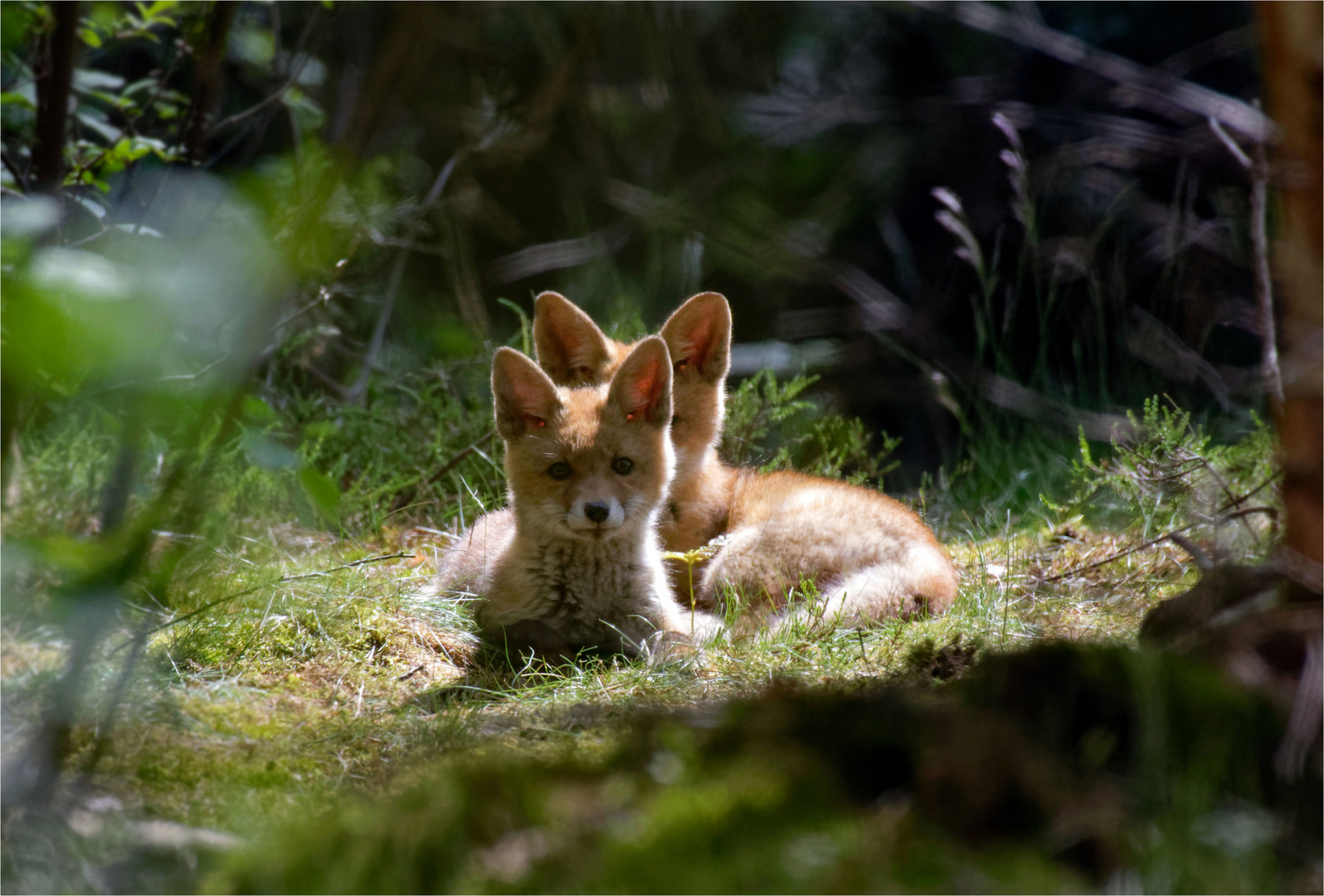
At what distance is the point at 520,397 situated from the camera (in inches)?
138

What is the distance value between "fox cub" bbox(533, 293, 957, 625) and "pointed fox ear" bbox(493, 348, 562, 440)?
1.05ft

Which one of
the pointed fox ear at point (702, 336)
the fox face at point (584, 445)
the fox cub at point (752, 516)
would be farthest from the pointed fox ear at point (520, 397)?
the pointed fox ear at point (702, 336)

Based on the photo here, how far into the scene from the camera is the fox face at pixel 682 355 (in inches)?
170

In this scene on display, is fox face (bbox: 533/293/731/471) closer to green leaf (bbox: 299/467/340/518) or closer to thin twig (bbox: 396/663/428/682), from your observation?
thin twig (bbox: 396/663/428/682)

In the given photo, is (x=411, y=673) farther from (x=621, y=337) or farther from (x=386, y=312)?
(x=386, y=312)

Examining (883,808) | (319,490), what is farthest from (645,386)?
(319,490)

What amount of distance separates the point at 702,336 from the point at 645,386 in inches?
34.9

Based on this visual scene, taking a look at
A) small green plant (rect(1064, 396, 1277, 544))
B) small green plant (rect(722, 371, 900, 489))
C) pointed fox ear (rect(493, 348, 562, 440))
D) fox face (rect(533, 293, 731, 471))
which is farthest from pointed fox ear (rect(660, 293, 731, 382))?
small green plant (rect(1064, 396, 1277, 544))

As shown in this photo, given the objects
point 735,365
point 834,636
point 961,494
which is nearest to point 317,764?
point 834,636

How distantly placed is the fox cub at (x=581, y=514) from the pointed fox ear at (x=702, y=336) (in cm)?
79

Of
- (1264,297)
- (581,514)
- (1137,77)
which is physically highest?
(1137,77)

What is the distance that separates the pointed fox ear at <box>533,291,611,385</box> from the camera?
4.34m

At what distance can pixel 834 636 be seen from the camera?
3.26m

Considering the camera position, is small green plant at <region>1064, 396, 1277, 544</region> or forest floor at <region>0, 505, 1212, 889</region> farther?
small green plant at <region>1064, 396, 1277, 544</region>
